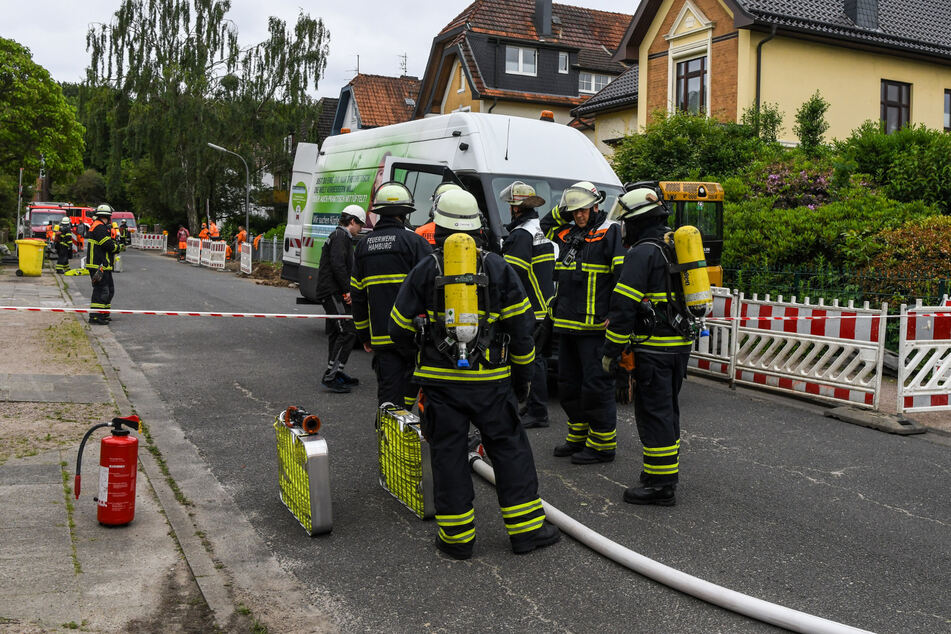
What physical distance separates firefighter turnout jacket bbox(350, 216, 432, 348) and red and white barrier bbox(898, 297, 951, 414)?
5.12 metres

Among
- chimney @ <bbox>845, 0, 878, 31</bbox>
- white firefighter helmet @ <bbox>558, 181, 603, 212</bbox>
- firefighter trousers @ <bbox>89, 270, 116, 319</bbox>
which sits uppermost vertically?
chimney @ <bbox>845, 0, 878, 31</bbox>

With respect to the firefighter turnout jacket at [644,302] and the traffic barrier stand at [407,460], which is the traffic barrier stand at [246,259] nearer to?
Result: the traffic barrier stand at [407,460]

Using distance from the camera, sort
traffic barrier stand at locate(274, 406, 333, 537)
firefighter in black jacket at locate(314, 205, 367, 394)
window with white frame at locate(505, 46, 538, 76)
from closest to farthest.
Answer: traffic barrier stand at locate(274, 406, 333, 537)
firefighter in black jacket at locate(314, 205, 367, 394)
window with white frame at locate(505, 46, 538, 76)

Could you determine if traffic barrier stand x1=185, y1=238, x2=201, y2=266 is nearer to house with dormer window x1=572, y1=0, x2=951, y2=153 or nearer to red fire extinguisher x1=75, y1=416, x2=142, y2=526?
house with dormer window x1=572, y1=0, x2=951, y2=153

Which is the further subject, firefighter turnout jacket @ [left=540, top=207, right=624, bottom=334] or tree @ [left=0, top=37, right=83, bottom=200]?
tree @ [left=0, top=37, right=83, bottom=200]

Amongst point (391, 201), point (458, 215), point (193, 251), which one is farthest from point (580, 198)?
point (193, 251)

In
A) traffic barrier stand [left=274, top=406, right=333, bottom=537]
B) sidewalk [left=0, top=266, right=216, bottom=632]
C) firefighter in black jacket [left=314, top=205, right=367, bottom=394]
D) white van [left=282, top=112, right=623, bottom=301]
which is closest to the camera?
sidewalk [left=0, top=266, right=216, bottom=632]

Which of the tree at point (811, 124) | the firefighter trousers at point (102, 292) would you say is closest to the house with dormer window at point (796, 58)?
the tree at point (811, 124)

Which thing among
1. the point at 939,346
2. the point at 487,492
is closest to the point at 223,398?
the point at 487,492

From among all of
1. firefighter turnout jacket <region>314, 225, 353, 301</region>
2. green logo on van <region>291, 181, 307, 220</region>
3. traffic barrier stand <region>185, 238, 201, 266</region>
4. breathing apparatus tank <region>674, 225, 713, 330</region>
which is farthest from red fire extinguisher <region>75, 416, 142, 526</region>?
traffic barrier stand <region>185, 238, 201, 266</region>

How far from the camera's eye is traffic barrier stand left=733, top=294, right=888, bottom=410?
8.91 metres

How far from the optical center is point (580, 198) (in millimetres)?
6750

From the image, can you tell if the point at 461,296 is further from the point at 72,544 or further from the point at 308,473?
the point at 72,544

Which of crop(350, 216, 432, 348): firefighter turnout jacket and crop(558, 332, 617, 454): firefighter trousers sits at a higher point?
crop(350, 216, 432, 348): firefighter turnout jacket
